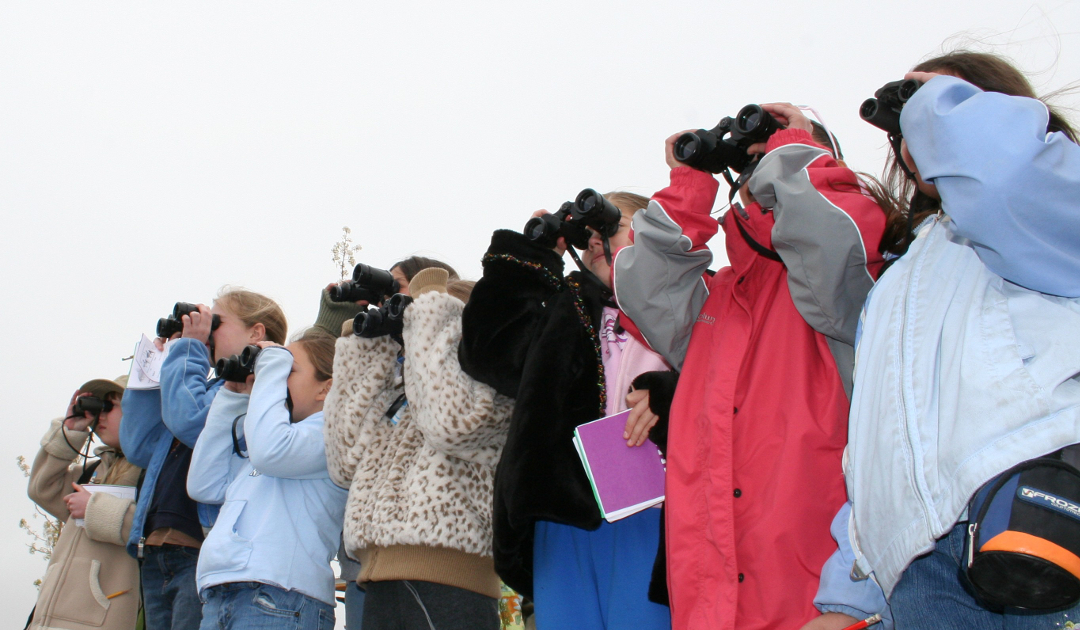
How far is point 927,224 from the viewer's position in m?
1.43

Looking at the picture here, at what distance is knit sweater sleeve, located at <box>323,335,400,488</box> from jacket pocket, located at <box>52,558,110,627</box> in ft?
5.68

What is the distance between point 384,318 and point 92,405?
2322 millimetres

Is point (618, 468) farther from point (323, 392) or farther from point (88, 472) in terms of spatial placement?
point (88, 472)

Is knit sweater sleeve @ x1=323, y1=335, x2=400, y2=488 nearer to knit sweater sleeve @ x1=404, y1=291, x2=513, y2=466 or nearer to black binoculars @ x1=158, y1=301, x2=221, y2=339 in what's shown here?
knit sweater sleeve @ x1=404, y1=291, x2=513, y2=466

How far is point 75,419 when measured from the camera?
167 inches

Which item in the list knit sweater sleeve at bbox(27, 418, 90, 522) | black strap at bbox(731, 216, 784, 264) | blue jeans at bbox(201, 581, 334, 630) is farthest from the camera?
knit sweater sleeve at bbox(27, 418, 90, 522)

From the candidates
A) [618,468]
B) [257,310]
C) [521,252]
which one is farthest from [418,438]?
[257,310]

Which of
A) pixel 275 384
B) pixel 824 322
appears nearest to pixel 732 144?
pixel 824 322

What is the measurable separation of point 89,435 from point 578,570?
3.26 metres

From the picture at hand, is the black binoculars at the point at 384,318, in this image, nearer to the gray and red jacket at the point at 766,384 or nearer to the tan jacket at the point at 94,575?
the gray and red jacket at the point at 766,384

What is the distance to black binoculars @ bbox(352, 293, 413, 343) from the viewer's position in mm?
2601

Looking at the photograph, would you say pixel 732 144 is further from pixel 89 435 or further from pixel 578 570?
pixel 89 435

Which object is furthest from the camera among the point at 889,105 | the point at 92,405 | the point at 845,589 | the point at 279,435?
the point at 92,405

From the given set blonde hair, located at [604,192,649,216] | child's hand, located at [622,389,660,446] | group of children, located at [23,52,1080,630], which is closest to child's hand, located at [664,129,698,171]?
group of children, located at [23,52,1080,630]
